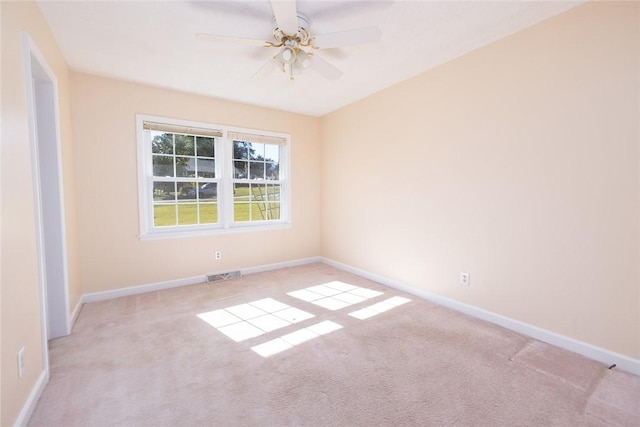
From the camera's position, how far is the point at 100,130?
10.4ft

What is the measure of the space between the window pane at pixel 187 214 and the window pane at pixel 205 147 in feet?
2.31

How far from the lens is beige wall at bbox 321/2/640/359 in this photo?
76.2 inches

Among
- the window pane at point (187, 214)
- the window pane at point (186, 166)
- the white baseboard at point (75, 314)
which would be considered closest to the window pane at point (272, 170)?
the window pane at point (186, 166)

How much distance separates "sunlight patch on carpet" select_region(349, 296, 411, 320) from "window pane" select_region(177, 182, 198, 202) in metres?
2.58

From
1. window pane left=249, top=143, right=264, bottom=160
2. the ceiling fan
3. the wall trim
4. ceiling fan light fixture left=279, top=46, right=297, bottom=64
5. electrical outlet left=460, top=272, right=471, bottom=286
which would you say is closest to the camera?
the ceiling fan

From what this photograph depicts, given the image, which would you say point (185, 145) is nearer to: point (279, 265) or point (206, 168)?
point (206, 168)

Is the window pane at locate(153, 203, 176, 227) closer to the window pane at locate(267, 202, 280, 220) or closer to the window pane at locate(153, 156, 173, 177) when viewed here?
the window pane at locate(153, 156, 173, 177)

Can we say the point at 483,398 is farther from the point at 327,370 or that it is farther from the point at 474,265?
the point at 474,265

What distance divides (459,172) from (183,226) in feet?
11.2

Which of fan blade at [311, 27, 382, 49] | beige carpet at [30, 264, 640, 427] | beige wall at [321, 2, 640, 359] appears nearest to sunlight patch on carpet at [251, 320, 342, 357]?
beige carpet at [30, 264, 640, 427]

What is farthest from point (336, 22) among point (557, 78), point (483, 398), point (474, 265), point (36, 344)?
point (36, 344)

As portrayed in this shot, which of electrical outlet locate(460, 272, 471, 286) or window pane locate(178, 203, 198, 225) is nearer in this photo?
electrical outlet locate(460, 272, 471, 286)

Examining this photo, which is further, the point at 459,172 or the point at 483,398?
the point at 459,172

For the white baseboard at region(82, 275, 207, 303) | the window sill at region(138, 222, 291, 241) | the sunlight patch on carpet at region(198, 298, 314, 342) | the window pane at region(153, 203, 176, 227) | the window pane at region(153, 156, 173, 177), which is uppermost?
the window pane at region(153, 156, 173, 177)
